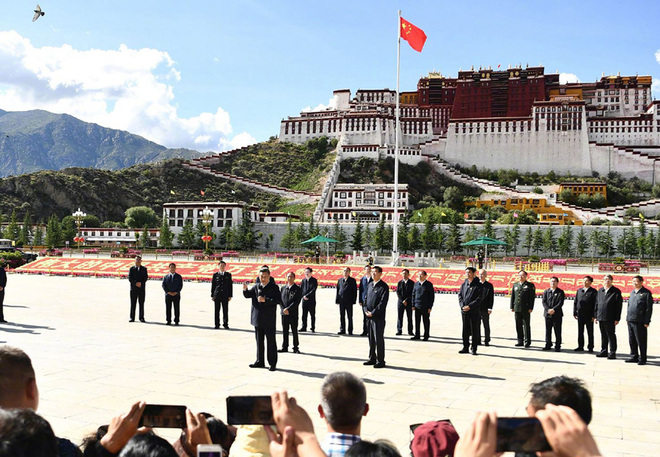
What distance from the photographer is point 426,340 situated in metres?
11.6

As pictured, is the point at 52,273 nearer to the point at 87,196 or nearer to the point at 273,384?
the point at 273,384

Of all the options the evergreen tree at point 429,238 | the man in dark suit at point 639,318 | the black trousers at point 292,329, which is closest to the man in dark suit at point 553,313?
the man in dark suit at point 639,318

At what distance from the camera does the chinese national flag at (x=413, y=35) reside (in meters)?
31.7

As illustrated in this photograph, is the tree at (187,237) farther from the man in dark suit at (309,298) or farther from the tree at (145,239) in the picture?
the man in dark suit at (309,298)

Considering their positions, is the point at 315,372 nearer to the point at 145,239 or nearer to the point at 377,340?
the point at 377,340

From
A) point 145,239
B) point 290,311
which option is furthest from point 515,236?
point 290,311

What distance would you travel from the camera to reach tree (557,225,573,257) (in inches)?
2478

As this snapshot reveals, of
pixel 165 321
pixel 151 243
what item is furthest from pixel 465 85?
pixel 165 321

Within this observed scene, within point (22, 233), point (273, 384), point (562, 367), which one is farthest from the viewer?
point (22, 233)

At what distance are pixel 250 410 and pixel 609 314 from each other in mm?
9653

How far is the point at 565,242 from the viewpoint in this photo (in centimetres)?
6294

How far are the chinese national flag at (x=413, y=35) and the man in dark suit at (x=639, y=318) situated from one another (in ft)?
82.2

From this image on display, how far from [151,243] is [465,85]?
63.9 m

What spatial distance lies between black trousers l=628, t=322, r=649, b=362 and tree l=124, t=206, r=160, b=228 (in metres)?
83.7
